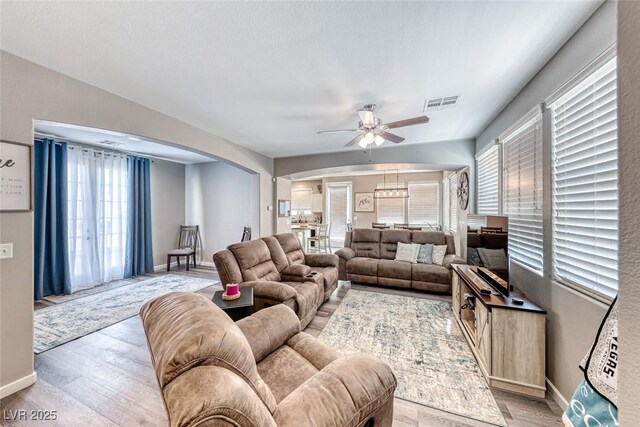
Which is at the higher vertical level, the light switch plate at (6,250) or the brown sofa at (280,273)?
the light switch plate at (6,250)

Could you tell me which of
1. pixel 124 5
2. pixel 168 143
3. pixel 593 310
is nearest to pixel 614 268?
pixel 593 310

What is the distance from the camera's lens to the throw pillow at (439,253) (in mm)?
4157

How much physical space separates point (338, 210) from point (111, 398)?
23.6ft

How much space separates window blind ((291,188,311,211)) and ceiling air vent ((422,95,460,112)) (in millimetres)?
6255

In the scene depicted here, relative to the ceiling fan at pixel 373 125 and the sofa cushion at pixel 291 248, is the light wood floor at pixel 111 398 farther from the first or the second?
the ceiling fan at pixel 373 125

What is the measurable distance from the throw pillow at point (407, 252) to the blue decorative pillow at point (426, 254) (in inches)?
2.7

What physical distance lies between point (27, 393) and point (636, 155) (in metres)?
3.56

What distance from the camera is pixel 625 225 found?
554mm

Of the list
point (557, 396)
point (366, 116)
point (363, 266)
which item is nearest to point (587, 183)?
point (557, 396)

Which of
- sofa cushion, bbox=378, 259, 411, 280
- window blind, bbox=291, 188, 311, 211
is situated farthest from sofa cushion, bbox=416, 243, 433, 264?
window blind, bbox=291, 188, 311, 211

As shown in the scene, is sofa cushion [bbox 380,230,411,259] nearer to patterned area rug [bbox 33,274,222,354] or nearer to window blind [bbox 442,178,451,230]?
window blind [bbox 442,178,451,230]

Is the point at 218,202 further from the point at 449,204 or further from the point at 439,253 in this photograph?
the point at 449,204

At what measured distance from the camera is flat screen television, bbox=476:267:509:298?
6.56 feet

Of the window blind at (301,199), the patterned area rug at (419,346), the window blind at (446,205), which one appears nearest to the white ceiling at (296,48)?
the patterned area rug at (419,346)
